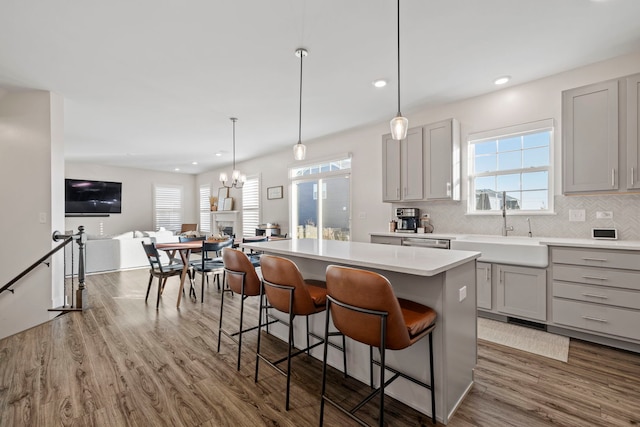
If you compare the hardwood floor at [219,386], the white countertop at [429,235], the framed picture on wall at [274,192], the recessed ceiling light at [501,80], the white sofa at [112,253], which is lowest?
the hardwood floor at [219,386]

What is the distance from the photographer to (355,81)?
133 inches

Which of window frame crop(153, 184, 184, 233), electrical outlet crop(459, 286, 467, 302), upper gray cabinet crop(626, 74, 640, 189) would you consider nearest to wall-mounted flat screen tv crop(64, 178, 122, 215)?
window frame crop(153, 184, 184, 233)

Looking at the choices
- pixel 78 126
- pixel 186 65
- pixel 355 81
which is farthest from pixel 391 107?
pixel 78 126

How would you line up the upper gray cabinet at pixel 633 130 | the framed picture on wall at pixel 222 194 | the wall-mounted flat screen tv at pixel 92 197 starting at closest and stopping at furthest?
the upper gray cabinet at pixel 633 130 → the wall-mounted flat screen tv at pixel 92 197 → the framed picture on wall at pixel 222 194

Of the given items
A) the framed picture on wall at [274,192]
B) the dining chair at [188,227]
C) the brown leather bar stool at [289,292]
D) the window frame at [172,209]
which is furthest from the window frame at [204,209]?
the brown leather bar stool at [289,292]

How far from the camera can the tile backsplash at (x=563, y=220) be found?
2.88 m

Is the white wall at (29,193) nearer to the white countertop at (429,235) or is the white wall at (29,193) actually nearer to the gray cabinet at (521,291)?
the white countertop at (429,235)

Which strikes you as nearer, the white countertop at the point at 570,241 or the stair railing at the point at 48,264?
the white countertop at the point at 570,241

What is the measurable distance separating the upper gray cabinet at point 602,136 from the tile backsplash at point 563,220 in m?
0.31

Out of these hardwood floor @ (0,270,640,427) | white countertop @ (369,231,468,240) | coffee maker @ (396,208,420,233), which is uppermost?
coffee maker @ (396,208,420,233)

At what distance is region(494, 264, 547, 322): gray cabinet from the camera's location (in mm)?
2898

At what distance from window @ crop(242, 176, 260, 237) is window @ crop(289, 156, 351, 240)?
1.44 metres

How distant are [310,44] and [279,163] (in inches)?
168

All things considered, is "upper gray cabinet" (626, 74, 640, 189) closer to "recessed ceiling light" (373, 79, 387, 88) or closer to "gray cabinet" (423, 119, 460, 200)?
"gray cabinet" (423, 119, 460, 200)
